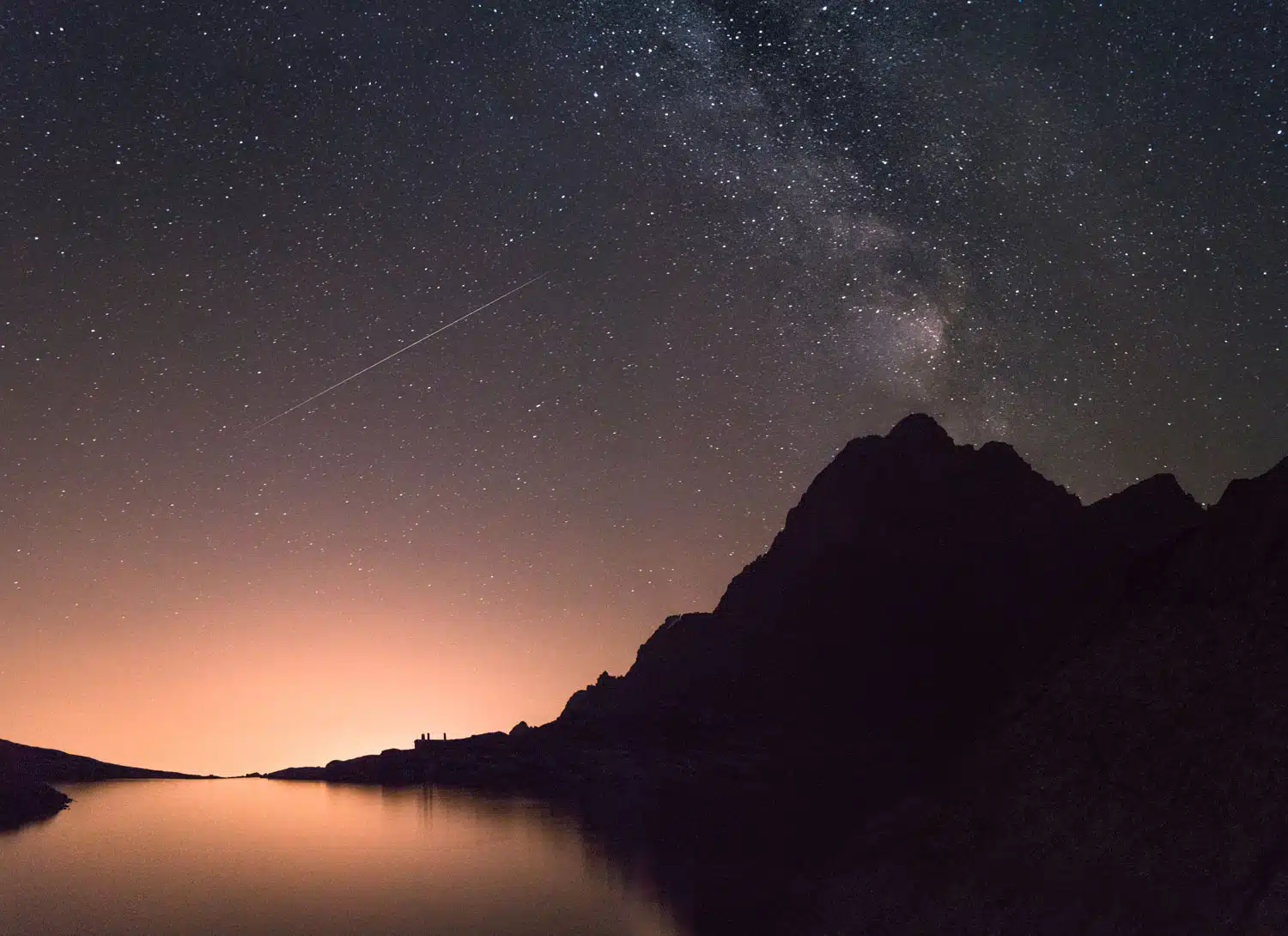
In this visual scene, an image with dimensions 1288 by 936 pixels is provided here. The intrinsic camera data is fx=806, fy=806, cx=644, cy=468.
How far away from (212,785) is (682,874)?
110 metres

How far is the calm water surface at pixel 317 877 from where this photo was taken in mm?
26875

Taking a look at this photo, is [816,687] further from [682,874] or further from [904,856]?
[904,856]

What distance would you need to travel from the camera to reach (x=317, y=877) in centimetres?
3778

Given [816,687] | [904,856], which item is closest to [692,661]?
[816,687]

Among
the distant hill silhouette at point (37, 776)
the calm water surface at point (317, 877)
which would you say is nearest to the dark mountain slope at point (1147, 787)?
the calm water surface at point (317, 877)

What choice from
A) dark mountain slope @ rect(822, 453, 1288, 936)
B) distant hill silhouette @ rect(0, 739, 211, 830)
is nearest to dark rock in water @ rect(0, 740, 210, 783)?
distant hill silhouette @ rect(0, 739, 211, 830)

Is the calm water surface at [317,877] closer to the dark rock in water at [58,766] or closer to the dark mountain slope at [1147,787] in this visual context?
the dark mountain slope at [1147,787]

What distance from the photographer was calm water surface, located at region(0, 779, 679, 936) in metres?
26.9

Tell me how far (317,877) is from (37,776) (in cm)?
10383

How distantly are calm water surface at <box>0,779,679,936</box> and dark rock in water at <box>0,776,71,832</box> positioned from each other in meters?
3.26

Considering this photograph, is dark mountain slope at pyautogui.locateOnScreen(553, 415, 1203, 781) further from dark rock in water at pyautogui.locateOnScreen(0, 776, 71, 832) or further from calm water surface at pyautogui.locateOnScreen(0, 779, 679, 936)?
dark rock in water at pyautogui.locateOnScreen(0, 776, 71, 832)

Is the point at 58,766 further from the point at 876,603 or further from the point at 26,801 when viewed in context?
the point at 876,603

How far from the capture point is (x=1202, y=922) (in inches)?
458

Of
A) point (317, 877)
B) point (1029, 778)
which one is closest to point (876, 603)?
point (317, 877)
